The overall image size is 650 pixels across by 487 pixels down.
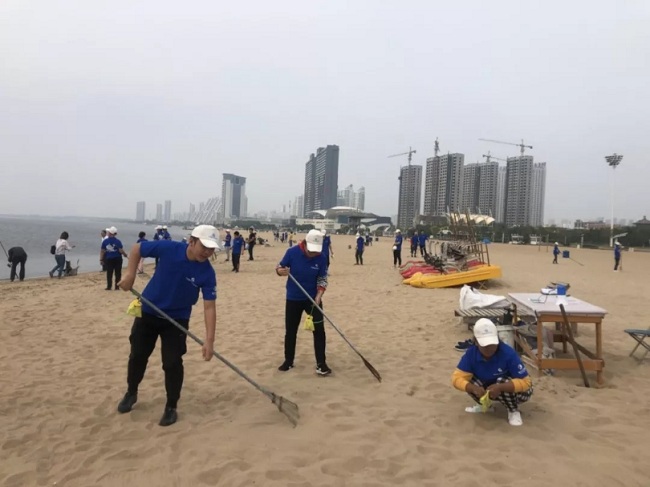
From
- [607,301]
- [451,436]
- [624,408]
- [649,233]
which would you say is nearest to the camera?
[451,436]

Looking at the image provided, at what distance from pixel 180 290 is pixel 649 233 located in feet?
220

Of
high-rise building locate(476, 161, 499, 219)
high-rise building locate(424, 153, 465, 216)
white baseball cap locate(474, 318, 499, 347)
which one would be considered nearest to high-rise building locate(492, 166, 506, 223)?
high-rise building locate(476, 161, 499, 219)

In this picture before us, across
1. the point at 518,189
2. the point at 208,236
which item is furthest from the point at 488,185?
the point at 208,236

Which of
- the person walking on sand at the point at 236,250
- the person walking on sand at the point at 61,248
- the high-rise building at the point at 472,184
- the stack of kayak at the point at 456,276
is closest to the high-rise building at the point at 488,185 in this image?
the high-rise building at the point at 472,184

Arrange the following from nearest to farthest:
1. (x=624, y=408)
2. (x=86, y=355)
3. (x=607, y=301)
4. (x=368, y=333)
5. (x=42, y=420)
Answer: (x=42, y=420)
(x=624, y=408)
(x=86, y=355)
(x=368, y=333)
(x=607, y=301)

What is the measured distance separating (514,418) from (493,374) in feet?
1.36

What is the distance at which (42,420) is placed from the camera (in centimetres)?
379

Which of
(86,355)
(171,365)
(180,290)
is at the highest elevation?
(180,290)

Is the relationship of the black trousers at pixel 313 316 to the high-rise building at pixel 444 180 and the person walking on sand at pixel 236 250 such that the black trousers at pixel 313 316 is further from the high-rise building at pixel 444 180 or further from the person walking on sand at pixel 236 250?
the high-rise building at pixel 444 180

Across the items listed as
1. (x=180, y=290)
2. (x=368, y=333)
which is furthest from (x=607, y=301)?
(x=180, y=290)

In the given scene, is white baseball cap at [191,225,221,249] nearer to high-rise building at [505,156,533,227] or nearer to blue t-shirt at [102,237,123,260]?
blue t-shirt at [102,237,123,260]

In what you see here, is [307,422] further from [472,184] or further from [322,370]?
[472,184]

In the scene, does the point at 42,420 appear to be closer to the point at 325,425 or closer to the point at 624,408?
the point at 325,425

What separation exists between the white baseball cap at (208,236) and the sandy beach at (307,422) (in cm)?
154
